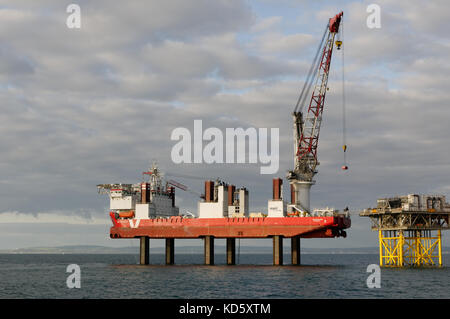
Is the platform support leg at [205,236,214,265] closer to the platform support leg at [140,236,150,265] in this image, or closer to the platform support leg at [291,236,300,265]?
the platform support leg at [140,236,150,265]

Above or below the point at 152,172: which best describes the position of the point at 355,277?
below

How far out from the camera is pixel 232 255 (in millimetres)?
90688

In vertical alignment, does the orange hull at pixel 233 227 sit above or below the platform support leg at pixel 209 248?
above

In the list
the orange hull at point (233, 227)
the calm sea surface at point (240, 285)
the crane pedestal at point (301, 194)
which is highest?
the crane pedestal at point (301, 194)

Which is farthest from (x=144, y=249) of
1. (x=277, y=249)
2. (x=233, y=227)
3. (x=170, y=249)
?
(x=277, y=249)

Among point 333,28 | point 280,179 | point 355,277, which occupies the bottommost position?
point 355,277

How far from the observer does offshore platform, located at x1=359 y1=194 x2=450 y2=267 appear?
77625 mm

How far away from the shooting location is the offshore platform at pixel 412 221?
77.6 m

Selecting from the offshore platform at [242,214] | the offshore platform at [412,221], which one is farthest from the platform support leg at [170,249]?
the offshore platform at [412,221]

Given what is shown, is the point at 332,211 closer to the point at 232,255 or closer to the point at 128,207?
the point at 232,255

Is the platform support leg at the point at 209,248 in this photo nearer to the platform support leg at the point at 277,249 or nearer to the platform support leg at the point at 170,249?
the platform support leg at the point at 170,249
